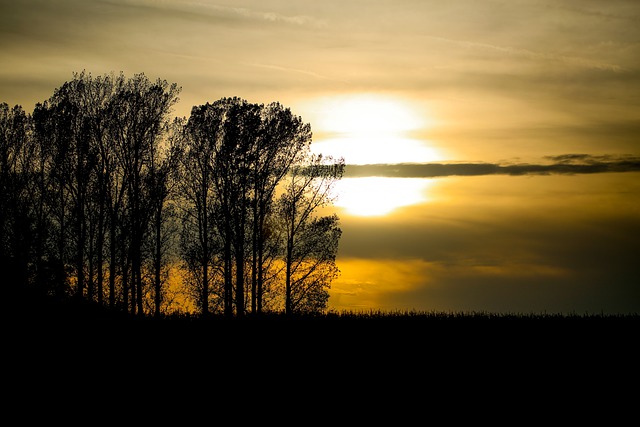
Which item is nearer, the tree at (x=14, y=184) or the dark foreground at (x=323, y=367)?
the dark foreground at (x=323, y=367)

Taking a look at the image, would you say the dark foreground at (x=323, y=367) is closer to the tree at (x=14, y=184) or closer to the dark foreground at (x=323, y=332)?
the dark foreground at (x=323, y=332)

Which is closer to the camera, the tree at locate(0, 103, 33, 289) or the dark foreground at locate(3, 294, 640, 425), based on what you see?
the dark foreground at locate(3, 294, 640, 425)

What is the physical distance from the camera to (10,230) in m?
53.1

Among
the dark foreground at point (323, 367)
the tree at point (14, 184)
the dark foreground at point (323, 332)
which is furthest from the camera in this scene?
the tree at point (14, 184)

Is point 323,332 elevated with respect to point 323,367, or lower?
elevated

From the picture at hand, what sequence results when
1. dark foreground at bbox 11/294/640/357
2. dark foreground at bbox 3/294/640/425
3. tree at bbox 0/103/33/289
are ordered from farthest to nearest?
tree at bbox 0/103/33/289 < dark foreground at bbox 11/294/640/357 < dark foreground at bbox 3/294/640/425

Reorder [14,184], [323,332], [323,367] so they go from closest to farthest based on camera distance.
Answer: [323,367] → [323,332] → [14,184]

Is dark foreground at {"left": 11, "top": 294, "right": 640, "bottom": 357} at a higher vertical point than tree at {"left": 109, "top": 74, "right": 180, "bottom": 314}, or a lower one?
lower

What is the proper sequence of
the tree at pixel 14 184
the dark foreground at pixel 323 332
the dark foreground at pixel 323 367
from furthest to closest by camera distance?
the tree at pixel 14 184 < the dark foreground at pixel 323 332 < the dark foreground at pixel 323 367

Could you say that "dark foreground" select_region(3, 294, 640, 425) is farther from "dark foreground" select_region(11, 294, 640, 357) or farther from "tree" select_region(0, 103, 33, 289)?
"tree" select_region(0, 103, 33, 289)

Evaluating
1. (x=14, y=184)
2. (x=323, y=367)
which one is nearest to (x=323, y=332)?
(x=323, y=367)

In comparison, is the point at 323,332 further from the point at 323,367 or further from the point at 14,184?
the point at 14,184

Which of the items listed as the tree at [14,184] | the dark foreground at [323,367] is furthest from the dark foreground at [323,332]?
the tree at [14,184]

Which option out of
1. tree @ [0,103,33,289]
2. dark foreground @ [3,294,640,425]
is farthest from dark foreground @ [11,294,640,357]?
tree @ [0,103,33,289]
